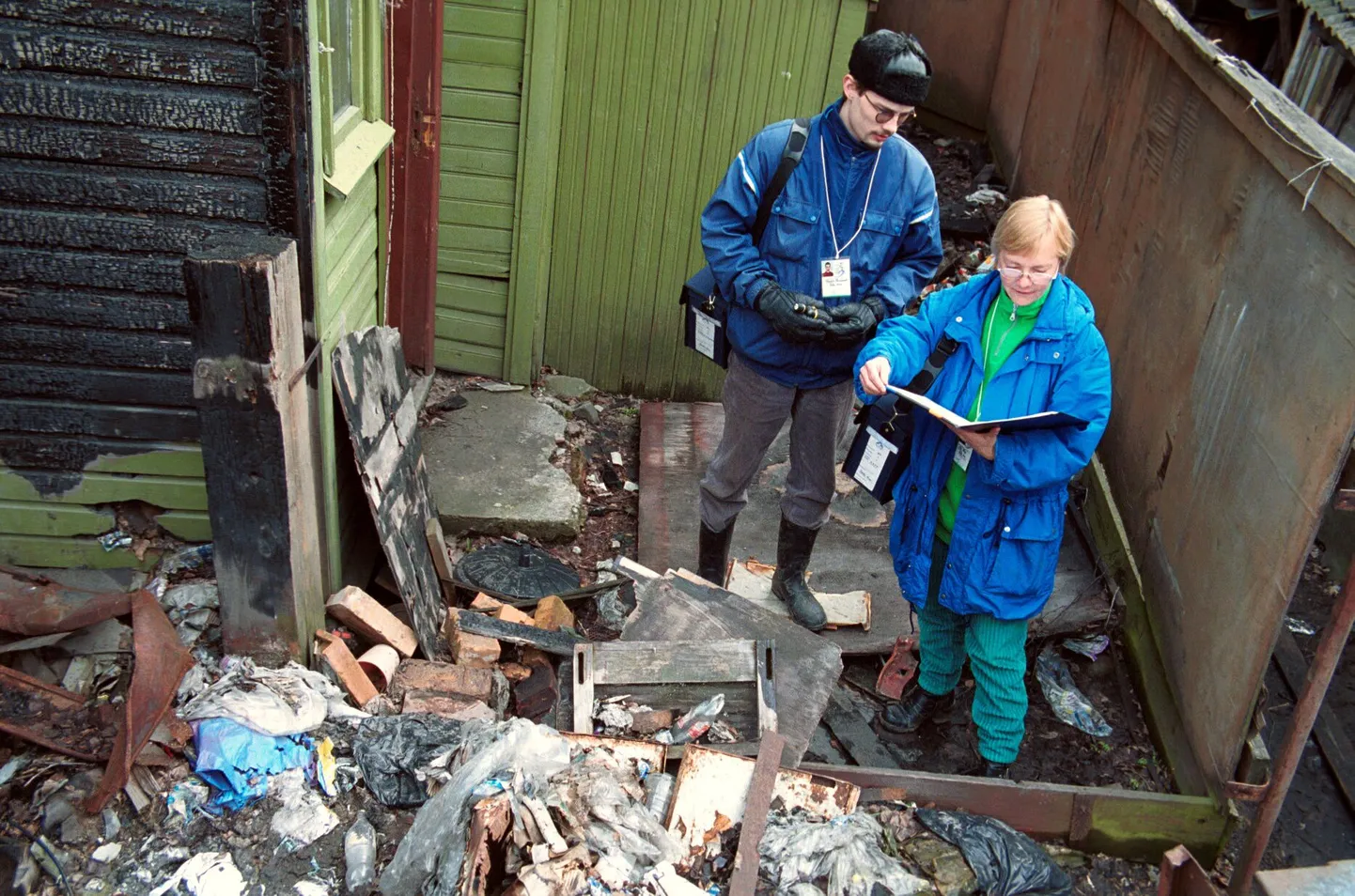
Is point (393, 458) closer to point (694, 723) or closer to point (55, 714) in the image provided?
point (55, 714)

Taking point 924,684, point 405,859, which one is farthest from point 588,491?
point 405,859

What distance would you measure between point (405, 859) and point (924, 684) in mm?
2029

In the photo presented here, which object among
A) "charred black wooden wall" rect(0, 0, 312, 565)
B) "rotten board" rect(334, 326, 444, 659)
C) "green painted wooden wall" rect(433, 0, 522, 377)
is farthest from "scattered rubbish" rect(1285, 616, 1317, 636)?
"charred black wooden wall" rect(0, 0, 312, 565)

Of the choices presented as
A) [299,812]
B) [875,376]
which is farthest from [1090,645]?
[299,812]

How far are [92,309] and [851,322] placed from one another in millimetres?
2442

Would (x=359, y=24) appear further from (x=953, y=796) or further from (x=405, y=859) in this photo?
(x=953, y=796)

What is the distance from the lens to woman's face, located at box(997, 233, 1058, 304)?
3.27m

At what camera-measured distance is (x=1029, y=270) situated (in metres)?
3.30

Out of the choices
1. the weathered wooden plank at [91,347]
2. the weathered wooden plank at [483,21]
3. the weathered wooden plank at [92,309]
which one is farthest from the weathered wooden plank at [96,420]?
the weathered wooden plank at [483,21]

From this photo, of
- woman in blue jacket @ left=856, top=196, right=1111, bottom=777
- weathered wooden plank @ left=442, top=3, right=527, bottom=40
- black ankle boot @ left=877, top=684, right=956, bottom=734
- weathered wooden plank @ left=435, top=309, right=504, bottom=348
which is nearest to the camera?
woman in blue jacket @ left=856, top=196, right=1111, bottom=777

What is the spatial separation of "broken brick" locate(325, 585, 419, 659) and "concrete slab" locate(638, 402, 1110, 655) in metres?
1.42

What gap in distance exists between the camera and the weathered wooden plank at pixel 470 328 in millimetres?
6293

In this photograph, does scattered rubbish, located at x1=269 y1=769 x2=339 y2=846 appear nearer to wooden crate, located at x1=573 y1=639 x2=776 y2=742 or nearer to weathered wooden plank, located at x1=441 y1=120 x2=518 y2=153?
wooden crate, located at x1=573 y1=639 x2=776 y2=742

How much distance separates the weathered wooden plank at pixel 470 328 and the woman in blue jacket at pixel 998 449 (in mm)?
3001
